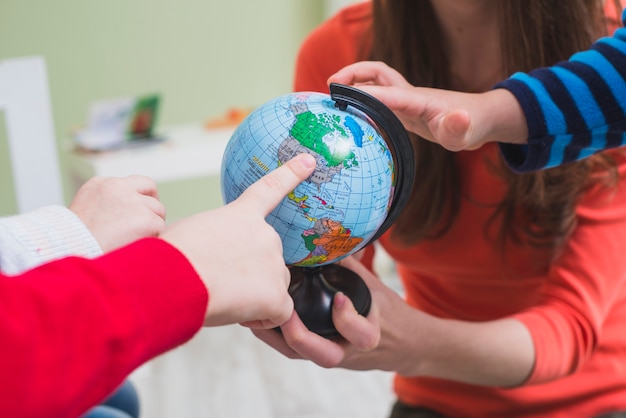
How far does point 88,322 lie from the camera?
56 centimetres

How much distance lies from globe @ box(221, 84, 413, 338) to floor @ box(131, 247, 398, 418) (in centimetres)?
161

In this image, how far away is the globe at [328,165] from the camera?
0.83 m

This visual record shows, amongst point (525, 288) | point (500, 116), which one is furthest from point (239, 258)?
point (525, 288)

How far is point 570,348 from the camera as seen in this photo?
3.95ft

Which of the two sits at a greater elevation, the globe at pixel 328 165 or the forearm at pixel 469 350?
the globe at pixel 328 165

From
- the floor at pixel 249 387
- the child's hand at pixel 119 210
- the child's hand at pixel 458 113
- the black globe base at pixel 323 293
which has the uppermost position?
the child's hand at pixel 458 113

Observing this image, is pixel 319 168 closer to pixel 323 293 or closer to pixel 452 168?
pixel 323 293

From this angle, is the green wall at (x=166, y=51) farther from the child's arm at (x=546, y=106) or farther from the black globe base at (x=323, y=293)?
the child's arm at (x=546, y=106)

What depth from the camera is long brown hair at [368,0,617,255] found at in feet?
3.85

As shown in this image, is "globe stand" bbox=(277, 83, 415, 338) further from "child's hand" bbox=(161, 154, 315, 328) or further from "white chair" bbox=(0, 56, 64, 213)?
"white chair" bbox=(0, 56, 64, 213)

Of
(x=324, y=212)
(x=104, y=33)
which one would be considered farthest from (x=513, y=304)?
(x=104, y=33)

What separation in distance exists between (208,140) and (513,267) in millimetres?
1717

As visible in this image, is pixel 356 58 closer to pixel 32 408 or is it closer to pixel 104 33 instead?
pixel 32 408

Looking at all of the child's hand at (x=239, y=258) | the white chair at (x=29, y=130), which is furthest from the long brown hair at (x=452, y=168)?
the white chair at (x=29, y=130)
